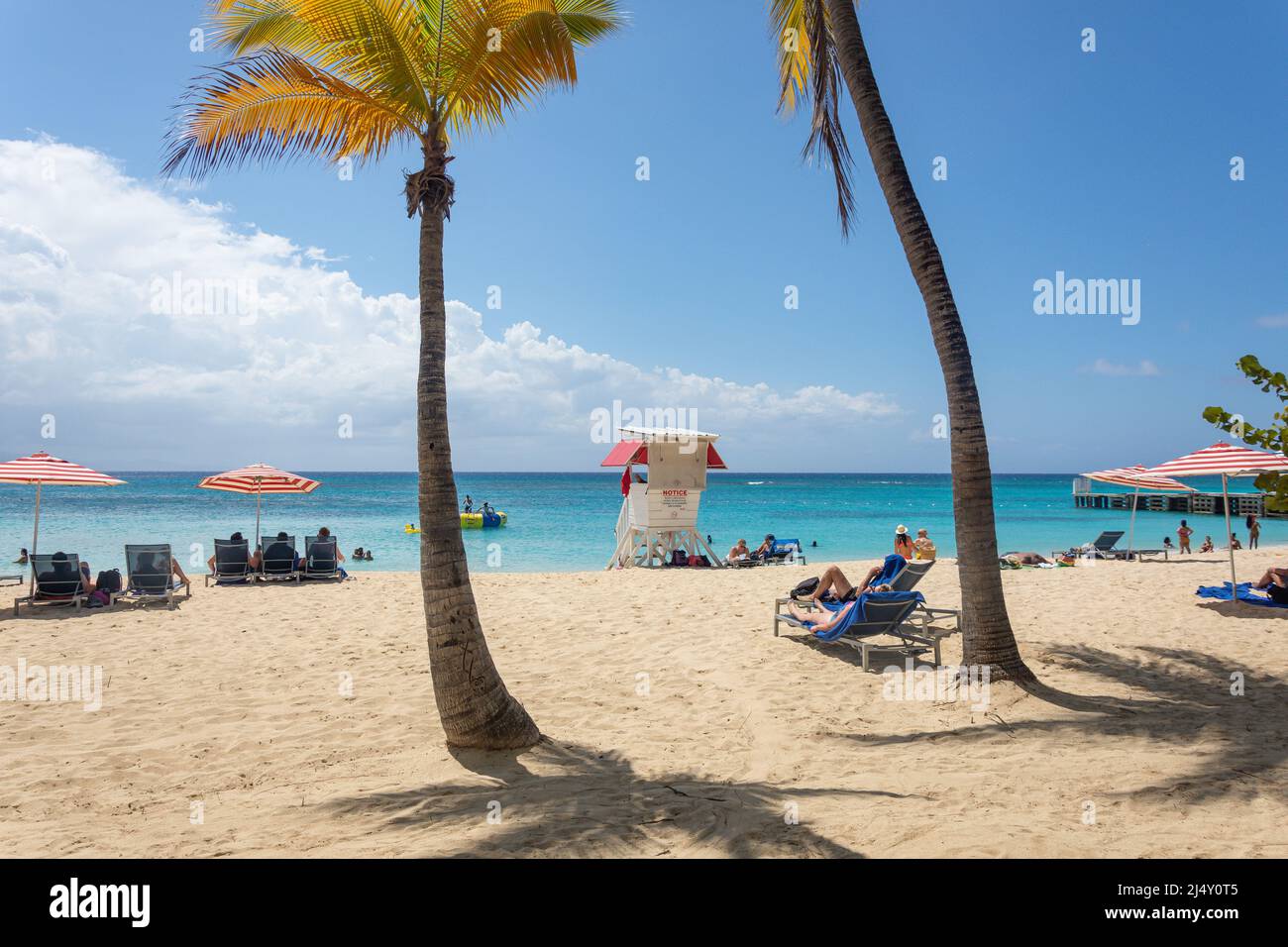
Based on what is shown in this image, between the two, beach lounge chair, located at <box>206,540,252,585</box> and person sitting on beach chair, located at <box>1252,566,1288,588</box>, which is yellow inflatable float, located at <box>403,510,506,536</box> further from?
Result: person sitting on beach chair, located at <box>1252,566,1288,588</box>

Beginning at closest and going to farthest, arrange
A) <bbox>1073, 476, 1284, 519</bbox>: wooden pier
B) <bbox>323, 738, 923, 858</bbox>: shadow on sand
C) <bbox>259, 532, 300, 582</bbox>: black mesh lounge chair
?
<bbox>323, 738, 923, 858</bbox>: shadow on sand < <bbox>259, 532, 300, 582</bbox>: black mesh lounge chair < <bbox>1073, 476, 1284, 519</bbox>: wooden pier

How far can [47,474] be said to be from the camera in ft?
35.5

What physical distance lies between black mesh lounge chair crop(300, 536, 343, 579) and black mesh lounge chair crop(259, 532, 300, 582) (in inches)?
8.2

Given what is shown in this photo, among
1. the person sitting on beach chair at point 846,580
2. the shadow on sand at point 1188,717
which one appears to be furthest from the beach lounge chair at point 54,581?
the shadow on sand at point 1188,717

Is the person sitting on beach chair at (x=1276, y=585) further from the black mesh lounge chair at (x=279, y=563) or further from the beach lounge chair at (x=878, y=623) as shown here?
the black mesh lounge chair at (x=279, y=563)

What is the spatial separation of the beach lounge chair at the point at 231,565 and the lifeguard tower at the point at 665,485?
765 centimetres

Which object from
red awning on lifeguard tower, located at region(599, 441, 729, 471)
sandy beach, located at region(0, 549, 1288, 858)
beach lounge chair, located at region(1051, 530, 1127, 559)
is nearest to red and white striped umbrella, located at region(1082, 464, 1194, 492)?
beach lounge chair, located at region(1051, 530, 1127, 559)

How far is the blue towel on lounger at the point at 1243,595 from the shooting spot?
31.8ft

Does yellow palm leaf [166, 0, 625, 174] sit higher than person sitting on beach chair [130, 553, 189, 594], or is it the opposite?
yellow palm leaf [166, 0, 625, 174]

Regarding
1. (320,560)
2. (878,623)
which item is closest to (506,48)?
(878,623)

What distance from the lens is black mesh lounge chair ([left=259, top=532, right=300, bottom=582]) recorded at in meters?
13.2

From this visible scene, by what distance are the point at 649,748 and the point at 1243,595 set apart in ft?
31.8
